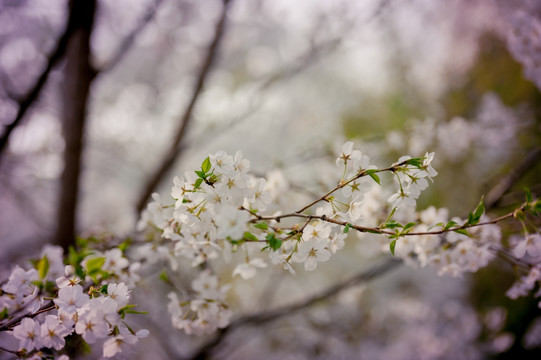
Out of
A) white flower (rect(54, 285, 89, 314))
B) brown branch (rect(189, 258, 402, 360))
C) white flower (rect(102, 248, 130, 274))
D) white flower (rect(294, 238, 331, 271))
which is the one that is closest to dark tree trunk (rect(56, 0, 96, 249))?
white flower (rect(102, 248, 130, 274))

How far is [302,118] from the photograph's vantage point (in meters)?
9.83

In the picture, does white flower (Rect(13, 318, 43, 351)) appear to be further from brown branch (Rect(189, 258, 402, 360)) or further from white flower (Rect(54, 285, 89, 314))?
brown branch (Rect(189, 258, 402, 360))

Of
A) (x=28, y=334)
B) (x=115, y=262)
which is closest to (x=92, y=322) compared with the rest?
(x=28, y=334)

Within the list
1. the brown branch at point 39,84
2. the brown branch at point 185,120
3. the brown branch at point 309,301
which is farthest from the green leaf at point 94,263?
the brown branch at point 185,120

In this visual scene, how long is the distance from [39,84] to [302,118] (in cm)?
871

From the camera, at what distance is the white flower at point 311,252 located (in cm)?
90

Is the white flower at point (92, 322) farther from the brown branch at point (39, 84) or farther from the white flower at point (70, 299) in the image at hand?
the brown branch at point (39, 84)

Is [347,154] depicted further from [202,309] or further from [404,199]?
[202,309]

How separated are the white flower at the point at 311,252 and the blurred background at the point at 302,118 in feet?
3.40

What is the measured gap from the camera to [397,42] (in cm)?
827

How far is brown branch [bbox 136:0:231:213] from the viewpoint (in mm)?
2402

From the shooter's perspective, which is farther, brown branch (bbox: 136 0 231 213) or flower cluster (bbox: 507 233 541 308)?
brown branch (bbox: 136 0 231 213)

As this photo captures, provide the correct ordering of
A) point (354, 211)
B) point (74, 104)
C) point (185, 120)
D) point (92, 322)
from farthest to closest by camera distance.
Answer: point (185, 120)
point (74, 104)
point (354, 211)
point (92, 322)

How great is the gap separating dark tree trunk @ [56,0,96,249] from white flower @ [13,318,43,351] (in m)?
1.24
